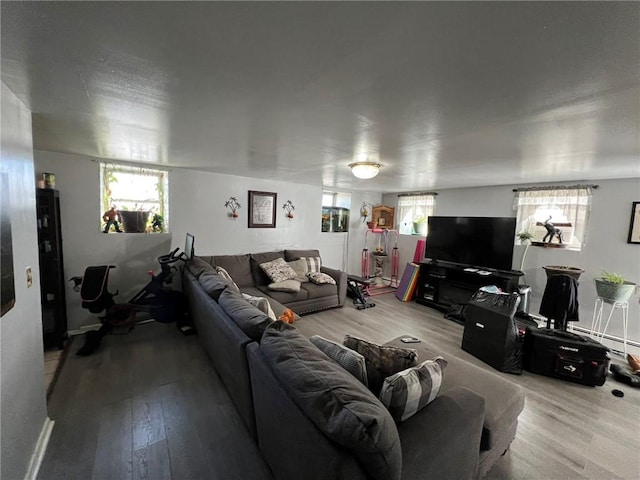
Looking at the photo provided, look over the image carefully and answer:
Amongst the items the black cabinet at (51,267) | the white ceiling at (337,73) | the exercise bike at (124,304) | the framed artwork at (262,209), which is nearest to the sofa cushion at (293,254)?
the framed artwork at (262,209)

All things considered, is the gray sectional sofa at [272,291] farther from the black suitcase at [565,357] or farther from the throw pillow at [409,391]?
the throw pillow at [409,391]

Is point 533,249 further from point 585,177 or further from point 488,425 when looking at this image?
point 488,425

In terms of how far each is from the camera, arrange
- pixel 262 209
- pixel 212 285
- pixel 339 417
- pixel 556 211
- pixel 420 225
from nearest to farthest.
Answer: pixel 339 417
pixel 212 285
pixel 556 211
pixel 262 209
pixel 420 225

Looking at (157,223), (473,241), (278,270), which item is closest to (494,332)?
(473,241)

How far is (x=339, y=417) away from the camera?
94 cm

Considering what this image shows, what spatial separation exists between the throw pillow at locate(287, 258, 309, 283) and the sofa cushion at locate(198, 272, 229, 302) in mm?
1747

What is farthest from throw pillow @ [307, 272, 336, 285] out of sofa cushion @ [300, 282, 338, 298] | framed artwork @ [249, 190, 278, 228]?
framed artwork @ [249, 190, 278, 228]

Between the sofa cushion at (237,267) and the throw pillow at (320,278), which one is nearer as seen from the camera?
the sofa cushion at (237,267)

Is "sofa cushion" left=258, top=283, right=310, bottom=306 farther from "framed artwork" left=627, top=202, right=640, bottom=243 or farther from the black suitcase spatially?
"framed artwork" left=627, top=202, right=640, bottom=243

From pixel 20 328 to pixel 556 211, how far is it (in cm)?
589

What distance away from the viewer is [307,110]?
1.60m

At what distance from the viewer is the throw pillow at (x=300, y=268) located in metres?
4.39

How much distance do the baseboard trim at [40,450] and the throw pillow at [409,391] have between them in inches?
77.9

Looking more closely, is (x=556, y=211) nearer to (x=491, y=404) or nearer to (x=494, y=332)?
(x=494, y=332)
